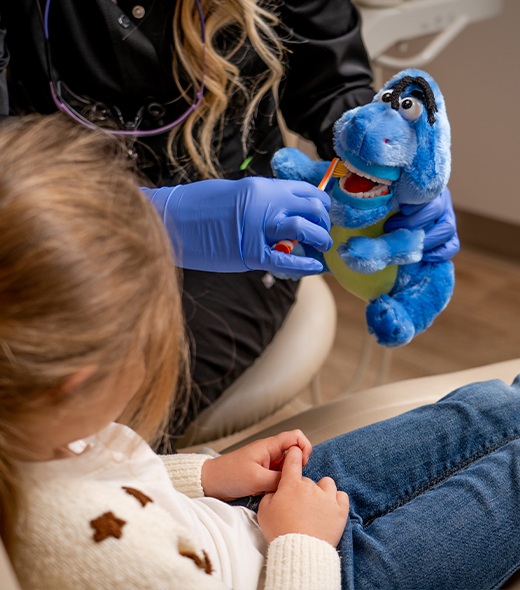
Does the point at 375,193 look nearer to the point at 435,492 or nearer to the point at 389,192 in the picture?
the point at 389,192

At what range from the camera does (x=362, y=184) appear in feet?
2.66

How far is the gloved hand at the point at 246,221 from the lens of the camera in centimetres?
79

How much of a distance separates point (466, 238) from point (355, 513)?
5.58 ft

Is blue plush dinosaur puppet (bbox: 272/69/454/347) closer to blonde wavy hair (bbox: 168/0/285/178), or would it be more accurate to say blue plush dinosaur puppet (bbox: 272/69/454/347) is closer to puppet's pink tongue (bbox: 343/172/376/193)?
puppet's pink tongue (bbox: 343/172/376/193)

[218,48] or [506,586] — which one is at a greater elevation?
[218,48]

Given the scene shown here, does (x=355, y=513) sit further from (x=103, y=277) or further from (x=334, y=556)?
(x=103, y=277)

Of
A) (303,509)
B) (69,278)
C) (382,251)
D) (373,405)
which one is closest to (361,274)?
(382,251)

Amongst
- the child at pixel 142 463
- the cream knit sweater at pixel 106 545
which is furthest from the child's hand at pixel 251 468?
the cream knit sweater at pixel 106 545

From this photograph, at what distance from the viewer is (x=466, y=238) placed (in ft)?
7.64

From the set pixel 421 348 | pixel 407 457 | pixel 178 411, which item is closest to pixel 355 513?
pixel 407 457

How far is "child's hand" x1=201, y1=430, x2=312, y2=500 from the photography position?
751 millimetres

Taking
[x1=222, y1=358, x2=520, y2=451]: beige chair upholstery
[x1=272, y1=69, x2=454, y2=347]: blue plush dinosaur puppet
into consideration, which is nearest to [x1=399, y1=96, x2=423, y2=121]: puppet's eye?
[x1=272, y1=69, x2=454, y2=347]: blue plush dinosaur puppet

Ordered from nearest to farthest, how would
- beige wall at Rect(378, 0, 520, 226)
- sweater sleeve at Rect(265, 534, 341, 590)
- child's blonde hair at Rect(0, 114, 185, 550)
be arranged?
1. child's blonde hair at Rect(0, 114, 185, 550)
2. sweater sleeve at Rect(265, 534, 341, 590)
3. beige wall at Rect(378, 0, 520, 226)

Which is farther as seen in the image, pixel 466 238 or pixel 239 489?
pixel 466 238
